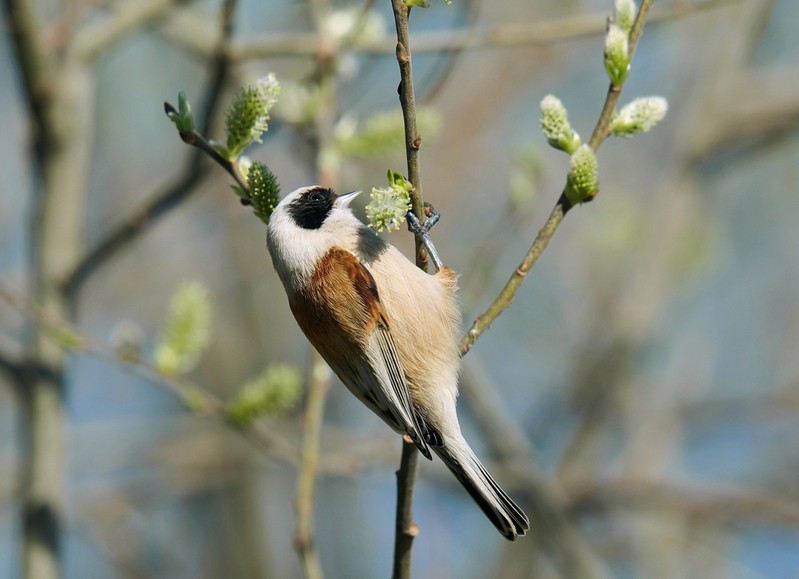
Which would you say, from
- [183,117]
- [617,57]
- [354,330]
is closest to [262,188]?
[183,117]

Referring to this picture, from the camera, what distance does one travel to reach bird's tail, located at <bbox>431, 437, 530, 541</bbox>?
8.96 ft

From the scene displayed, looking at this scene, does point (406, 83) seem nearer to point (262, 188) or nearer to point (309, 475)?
point (262, 188)

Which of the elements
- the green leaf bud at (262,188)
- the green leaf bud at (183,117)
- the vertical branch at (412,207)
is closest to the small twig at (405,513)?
the vertical branch at (412,207)

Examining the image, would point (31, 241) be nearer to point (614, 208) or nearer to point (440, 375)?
point (440, 375)

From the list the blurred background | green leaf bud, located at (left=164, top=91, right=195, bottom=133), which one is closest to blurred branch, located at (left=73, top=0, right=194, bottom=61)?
the blurred background

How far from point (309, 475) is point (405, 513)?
0.74 meters

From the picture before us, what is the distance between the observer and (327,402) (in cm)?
848

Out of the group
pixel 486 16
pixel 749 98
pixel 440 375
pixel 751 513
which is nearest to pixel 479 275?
pixel 440 375

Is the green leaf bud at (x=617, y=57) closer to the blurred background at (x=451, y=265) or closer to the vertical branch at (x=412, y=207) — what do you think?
the vertical branch at (x=412, y=207)

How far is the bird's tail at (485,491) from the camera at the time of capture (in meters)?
2.73

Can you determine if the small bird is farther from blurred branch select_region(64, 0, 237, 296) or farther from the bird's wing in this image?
blurred branch select_region(64, 0, 237, 296)

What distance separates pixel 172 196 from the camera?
13.0ft

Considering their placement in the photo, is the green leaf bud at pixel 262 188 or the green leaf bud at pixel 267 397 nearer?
the green leaf bud at pixel 262 188

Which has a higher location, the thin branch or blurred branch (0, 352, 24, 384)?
the thin branch
